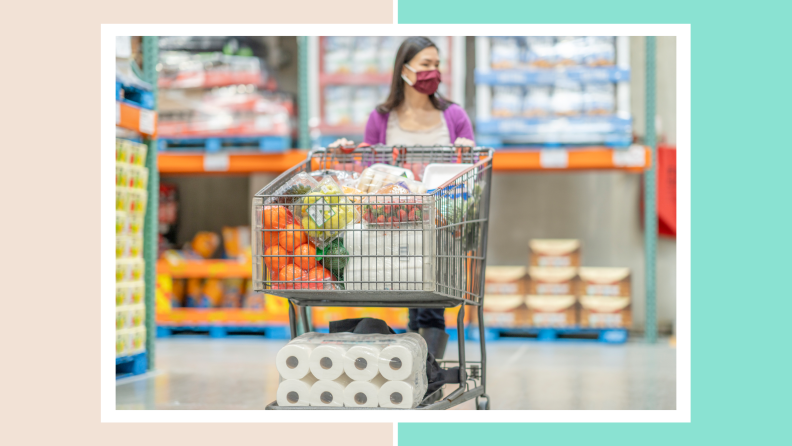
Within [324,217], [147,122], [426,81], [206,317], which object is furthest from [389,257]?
[206,317]

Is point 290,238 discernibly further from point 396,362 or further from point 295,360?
point 396,362

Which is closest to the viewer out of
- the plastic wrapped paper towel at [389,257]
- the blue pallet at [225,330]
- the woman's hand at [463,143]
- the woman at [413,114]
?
the plastic wrapped paper towel at [389,257]

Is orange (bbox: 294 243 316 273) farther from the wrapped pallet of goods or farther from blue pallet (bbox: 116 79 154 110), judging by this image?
the wrapped pallet of goods

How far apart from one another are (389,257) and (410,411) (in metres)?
0.50

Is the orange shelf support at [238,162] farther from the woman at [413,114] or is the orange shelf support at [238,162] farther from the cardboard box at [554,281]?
the woman at [413,114]

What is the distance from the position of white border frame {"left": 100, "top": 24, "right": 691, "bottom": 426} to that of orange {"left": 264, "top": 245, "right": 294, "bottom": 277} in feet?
1.51

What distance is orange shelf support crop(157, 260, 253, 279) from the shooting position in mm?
6195

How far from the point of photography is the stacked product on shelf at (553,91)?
5707 mm

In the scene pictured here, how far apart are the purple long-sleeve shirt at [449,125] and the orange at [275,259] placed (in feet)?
3.33

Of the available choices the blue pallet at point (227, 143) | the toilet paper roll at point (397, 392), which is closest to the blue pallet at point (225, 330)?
the blue pallet at point (227, 143)

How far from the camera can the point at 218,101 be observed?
6.11m

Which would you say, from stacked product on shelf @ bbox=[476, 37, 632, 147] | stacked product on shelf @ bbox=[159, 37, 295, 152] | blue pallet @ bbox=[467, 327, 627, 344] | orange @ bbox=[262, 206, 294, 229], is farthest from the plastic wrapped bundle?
stacked product on shelf @ bbox=[159, 37, 295, 152]
